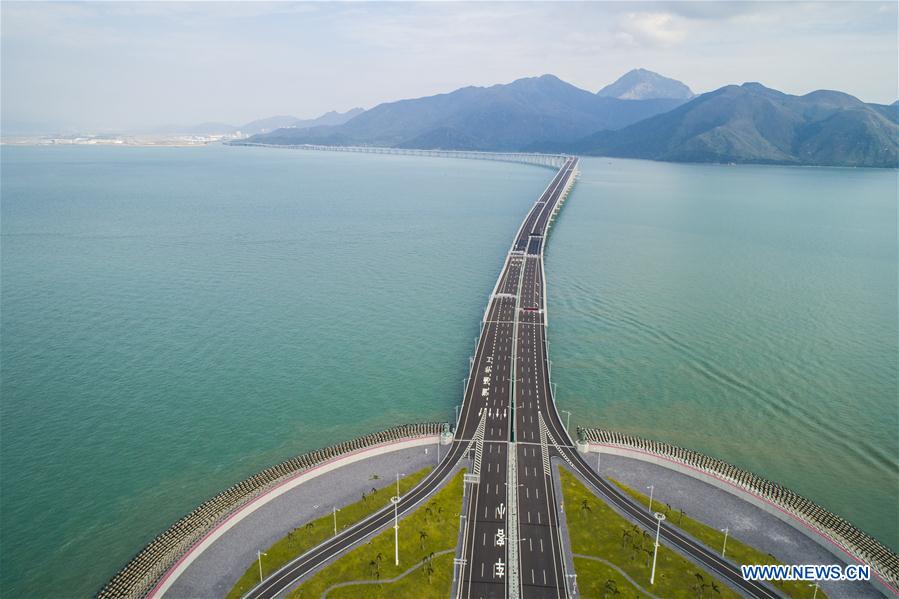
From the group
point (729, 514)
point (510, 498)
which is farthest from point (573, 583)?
point (729, 514)

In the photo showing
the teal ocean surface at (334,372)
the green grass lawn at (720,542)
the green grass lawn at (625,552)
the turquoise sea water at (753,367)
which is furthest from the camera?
the turquoise sea water at (753,367)

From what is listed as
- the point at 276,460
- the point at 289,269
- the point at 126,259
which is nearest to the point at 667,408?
the point at 276,460

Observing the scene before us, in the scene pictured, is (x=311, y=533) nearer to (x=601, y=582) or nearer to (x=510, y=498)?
(x=510, y=498)

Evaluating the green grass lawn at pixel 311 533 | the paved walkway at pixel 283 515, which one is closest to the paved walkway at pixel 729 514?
the paved walkway at pixel 283 515

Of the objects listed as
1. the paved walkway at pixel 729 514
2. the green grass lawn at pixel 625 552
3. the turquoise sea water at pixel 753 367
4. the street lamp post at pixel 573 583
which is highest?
the turquoise sea water at pixel 753 367

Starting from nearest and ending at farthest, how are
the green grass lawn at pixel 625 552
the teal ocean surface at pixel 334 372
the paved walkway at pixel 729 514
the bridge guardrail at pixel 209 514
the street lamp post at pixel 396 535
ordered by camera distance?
the bridge guardrail at pixel 209 514, the green grass lawn at pixel 625 552, the street lamp post at pixel 396 535, the paved walkway at pixel 729 514, the teal ocean surface at pixel 334 372

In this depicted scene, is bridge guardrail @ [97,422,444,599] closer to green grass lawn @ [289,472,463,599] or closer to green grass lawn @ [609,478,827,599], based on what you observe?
green grass lawn @ [289,472,463,599]

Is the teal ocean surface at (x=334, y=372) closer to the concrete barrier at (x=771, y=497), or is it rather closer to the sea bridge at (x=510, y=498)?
the concrete barrier at (x=771, y=497)

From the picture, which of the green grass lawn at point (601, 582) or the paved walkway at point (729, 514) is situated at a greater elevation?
the paved walkway at point (729, 514)
